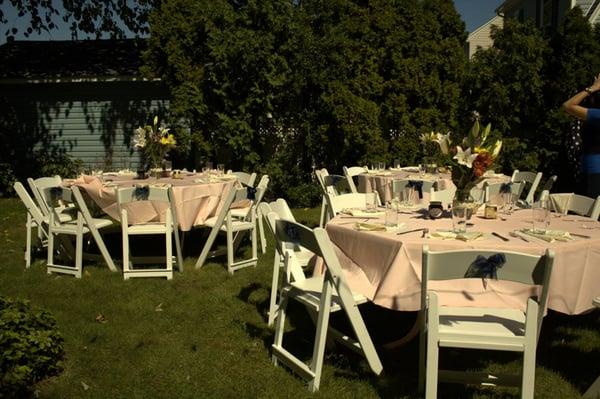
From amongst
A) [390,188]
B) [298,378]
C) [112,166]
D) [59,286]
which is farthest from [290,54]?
[298,378]

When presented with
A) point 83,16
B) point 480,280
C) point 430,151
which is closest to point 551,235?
point 480,280

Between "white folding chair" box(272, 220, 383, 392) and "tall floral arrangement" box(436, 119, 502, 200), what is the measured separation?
133 centimetres

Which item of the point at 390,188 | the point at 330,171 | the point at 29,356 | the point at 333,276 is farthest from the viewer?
the point at 330,171

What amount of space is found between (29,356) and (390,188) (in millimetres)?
5505

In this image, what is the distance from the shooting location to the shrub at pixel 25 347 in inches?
150

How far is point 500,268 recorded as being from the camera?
3.15 metres

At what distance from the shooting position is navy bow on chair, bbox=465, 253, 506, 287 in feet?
10.3

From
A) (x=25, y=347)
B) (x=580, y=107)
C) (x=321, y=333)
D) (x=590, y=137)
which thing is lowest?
(x=25, y=347)

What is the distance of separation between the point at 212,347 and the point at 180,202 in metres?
2.68

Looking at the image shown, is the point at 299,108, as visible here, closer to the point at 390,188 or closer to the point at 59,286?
the point at 390,188

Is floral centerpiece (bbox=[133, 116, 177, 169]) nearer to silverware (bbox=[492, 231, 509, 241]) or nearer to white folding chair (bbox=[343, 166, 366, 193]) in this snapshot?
white folding chair (bbox=[343, 166, 366, 193])

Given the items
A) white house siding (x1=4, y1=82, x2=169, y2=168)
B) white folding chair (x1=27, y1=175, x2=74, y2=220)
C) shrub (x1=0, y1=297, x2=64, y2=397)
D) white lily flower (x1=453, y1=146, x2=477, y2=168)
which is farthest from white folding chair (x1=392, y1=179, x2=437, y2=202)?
white house siding (x1=4, y1=82, x2=169, y2=168)

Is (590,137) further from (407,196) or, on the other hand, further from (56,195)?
(56,195)

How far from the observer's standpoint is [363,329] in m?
3.85
